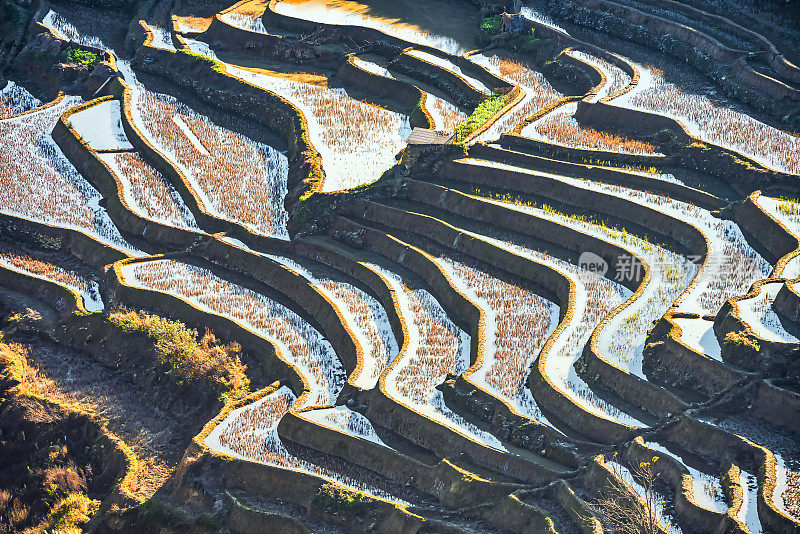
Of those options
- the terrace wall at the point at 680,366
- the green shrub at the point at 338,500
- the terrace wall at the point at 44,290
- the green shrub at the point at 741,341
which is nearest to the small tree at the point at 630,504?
the terrace wall at the point at 680,366

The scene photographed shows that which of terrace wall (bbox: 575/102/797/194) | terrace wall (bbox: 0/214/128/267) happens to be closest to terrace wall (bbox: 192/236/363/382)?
terrace wall (bbox: 0/214/128/267)

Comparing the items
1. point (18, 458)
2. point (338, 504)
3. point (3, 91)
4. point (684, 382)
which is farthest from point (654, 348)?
point (3, 91)

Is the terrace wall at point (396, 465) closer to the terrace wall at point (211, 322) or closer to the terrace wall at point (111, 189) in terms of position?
the terrace wall at point (211, 322)

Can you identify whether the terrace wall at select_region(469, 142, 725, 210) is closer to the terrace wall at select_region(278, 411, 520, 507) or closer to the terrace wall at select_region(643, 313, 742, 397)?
the terrace wall at select_region(643, 313, 742, 397)

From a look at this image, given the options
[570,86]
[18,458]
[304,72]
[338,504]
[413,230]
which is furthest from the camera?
[304,72]

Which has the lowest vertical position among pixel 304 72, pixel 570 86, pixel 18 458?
pixel 18 458

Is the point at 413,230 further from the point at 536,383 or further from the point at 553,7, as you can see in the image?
the point at 553,7

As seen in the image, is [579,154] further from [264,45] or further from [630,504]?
[264,45]
